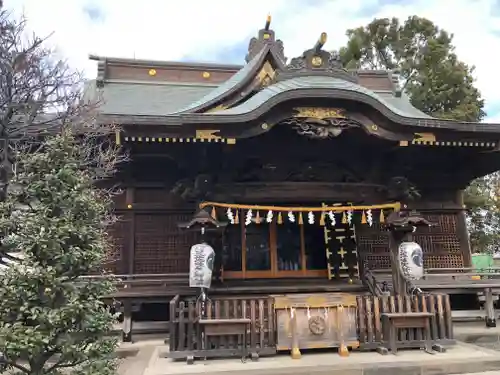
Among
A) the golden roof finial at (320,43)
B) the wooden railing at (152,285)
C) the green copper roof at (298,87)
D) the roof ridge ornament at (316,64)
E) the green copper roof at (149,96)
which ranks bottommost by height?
the wooden railing at (152,285)

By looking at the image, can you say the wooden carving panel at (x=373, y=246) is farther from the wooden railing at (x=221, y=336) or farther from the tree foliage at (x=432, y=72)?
the tree foliage at (x=432, y=72)

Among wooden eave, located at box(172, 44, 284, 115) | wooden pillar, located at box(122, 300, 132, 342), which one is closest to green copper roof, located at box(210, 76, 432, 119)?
wooden eave, located at box(172, 44, 284, 115)

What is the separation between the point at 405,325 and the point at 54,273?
534 cm

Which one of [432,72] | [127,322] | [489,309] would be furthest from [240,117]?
[432,72]

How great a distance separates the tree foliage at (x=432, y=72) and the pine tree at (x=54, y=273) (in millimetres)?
18548

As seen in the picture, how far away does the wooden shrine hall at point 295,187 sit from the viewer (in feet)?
24.9

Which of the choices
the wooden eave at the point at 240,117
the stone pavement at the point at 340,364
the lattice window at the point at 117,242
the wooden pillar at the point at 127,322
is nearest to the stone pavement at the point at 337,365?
the stone pavement at the point at 340,364

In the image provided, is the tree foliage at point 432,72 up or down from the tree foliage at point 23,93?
up

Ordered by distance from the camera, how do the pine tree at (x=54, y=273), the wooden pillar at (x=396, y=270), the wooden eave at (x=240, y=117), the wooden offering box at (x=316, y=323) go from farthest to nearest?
the wooden pillar at (x=396, y=270) → the wooden eave at (x=240, y=117) → the wooden offering box at (x=316, y=323) → the pine tree at (x=54, y=273)

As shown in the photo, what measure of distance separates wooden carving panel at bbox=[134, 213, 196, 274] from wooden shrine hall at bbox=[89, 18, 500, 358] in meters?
0.02

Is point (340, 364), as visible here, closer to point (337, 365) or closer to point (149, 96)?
point (337, 365)

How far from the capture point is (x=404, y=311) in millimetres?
6652

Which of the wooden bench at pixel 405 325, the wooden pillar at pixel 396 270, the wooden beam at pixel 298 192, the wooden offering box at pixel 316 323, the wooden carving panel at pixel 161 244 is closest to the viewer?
the wooden offering box at pixel 316 323

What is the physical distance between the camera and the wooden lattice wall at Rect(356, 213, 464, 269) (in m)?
9.28
